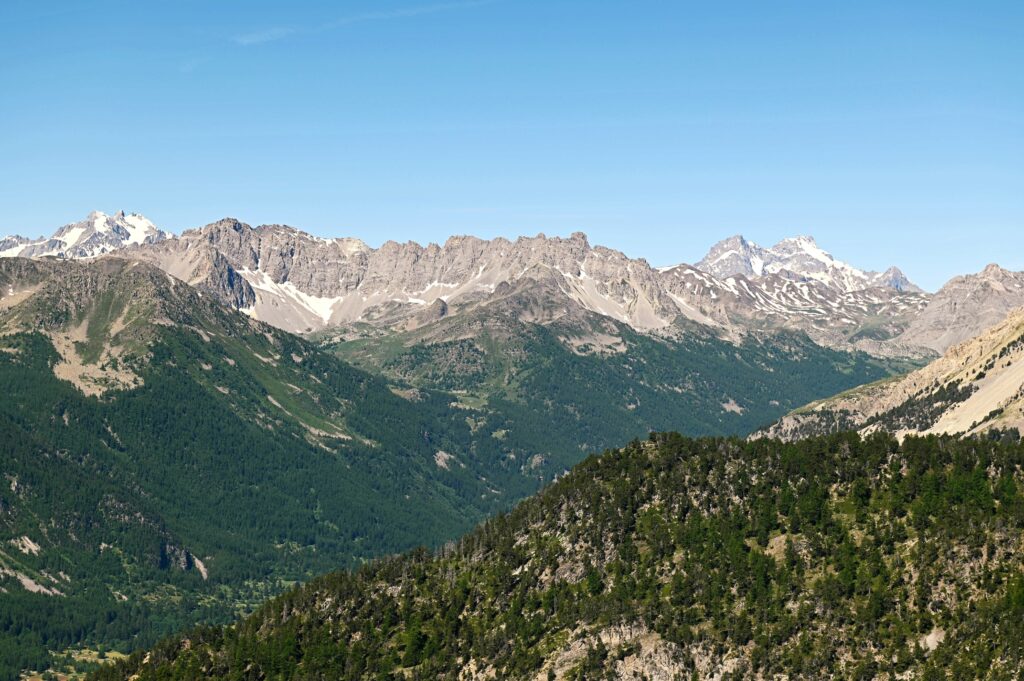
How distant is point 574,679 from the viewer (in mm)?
199875

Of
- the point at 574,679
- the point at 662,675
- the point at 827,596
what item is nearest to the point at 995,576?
the point at 827,596

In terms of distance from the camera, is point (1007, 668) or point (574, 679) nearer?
point (1007, 668)

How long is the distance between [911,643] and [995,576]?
1704 cm

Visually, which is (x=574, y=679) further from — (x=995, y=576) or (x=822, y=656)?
(x=995, y=576)

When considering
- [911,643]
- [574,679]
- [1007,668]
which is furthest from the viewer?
[574,679]

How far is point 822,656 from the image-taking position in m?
189

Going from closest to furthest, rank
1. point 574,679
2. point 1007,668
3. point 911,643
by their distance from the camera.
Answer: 1. point 1007,668
2. point 911,643
3. point 574,679

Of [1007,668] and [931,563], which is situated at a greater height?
[931,563]

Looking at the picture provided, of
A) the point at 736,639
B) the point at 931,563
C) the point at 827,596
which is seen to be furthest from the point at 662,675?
the point at 931,563

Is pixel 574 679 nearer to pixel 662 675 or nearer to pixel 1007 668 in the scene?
pixel 662 675

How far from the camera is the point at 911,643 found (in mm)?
187000

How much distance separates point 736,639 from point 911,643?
25214mm

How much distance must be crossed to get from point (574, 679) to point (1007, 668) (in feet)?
→ 202

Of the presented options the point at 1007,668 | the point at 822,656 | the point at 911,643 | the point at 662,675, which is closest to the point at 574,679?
the point at 662,675
